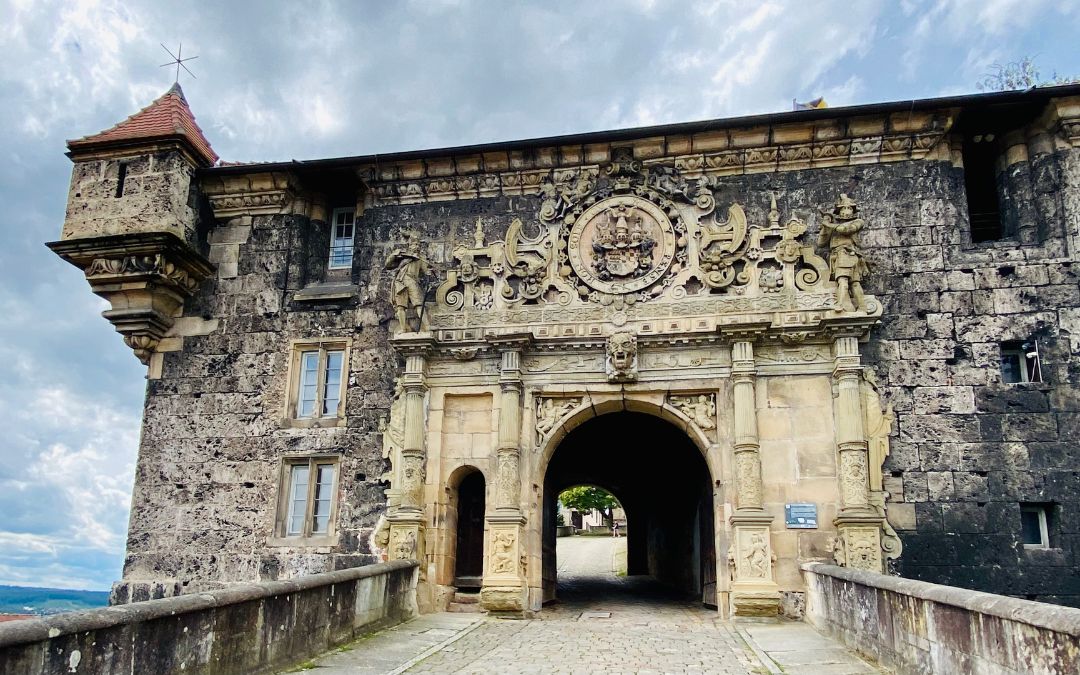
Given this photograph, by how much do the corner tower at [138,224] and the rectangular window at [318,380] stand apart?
234 cm

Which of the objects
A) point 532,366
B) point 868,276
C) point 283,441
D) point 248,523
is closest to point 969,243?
point 868,276

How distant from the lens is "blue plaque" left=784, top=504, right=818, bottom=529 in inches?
447

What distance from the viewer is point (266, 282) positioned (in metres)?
14.1

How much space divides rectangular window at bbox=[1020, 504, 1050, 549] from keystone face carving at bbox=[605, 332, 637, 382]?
5.32 m

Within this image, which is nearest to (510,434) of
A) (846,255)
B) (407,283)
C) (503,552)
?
(503,552)

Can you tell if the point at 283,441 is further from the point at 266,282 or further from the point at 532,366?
the point at 532,366

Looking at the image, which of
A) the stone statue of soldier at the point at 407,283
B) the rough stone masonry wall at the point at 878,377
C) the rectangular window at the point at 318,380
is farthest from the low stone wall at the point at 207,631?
the stone statue of soldier at the point at 407,283

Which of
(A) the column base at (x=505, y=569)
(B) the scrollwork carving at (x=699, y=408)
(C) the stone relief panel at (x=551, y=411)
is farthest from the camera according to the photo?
(C) the stone relief panel at (x=551, y=411)

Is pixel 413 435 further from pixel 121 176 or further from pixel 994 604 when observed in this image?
pixel 994 604

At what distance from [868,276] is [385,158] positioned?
7593 mm

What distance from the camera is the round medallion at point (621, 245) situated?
12750 mm

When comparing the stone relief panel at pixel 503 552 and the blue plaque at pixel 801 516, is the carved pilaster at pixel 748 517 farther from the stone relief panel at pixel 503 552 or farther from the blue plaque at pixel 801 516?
the stone relief panel at pixel 503 552

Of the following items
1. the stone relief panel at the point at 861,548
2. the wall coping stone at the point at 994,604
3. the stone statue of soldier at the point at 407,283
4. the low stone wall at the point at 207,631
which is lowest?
the low stone wall at the point at 207,631

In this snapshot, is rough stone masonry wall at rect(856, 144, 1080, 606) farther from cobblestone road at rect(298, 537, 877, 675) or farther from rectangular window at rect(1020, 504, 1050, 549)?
cobblestone road at rect(298, 537, 877, 675)
